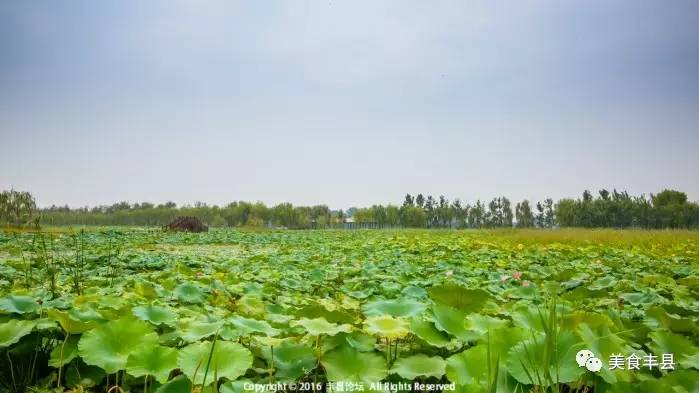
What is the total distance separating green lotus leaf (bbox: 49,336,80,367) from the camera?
4.48 ft

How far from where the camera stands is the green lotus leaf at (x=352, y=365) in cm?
119

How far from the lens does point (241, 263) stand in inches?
232

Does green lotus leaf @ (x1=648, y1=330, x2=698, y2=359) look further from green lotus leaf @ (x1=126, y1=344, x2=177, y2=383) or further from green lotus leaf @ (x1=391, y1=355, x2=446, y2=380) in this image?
green lotus leaf @ (x1=126, y1=344, x2=177, y2=383)

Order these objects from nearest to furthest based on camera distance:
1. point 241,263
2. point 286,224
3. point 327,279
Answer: point 327,279 < point 241,263 < point 286,224

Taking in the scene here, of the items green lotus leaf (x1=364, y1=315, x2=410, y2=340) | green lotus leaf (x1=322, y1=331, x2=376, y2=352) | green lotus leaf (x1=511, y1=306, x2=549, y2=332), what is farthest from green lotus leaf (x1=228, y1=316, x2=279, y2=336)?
green lotus leaf (x1=511, y1=306, x2=549, y2=332)

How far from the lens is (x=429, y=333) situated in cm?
136

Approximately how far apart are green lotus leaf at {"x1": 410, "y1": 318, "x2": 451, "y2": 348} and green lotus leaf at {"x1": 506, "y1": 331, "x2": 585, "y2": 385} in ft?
0.80

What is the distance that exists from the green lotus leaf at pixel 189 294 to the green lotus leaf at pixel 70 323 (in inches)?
38.6

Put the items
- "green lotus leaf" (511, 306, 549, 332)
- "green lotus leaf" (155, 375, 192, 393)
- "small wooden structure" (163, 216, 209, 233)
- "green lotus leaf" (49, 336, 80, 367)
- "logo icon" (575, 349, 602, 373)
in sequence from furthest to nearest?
"small wooden structure" (163, 216, 209, 233)
"green lotus leaf" (511, 306, 549, 332)
"green lotus leaf" (49, 336, 80, 367)
"green lotus leaf" (155, 375, 192, 393)
"logo icon" (575, 349, 602, 373)

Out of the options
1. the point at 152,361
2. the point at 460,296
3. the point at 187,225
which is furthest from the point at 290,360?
the point at 187,225

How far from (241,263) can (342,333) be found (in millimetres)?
4816

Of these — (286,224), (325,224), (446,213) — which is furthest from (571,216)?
(286,224)

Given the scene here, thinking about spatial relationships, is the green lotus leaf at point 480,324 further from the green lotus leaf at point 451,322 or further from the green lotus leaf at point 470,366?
the green lotus leaf at point 470,366

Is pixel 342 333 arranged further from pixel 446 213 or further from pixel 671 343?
pixel 446 213
